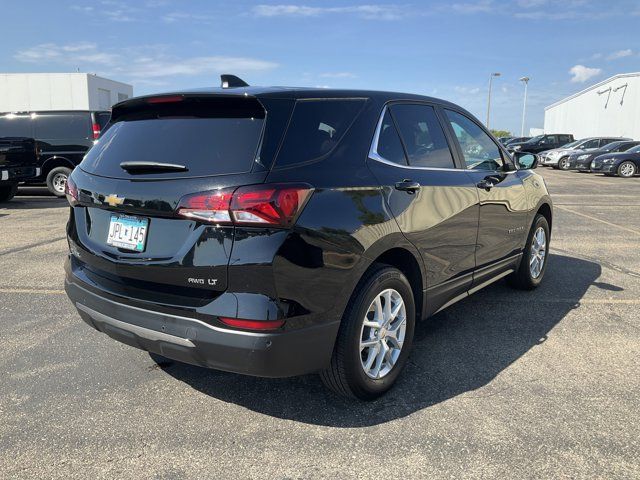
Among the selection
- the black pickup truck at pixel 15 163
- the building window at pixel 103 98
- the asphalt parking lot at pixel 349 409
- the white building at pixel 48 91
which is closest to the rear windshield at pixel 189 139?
the asphalt parking lot at pixel 349 409

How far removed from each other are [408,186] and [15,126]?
12.8 m

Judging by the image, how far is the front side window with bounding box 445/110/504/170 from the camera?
4.04 metres

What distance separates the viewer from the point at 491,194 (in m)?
4.15

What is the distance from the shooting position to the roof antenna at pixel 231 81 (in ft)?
10.5

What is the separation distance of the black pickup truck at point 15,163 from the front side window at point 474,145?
10.5 meters

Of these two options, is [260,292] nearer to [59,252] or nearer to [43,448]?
[43,448]

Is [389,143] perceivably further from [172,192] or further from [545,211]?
[545,211]

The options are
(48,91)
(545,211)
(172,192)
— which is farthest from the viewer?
(48,91)

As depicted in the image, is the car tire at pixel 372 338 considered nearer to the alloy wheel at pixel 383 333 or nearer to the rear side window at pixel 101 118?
the alloy wheel at pixel 383 333

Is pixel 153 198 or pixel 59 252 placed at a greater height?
pixel 153 198

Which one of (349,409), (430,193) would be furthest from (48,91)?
(349,409)

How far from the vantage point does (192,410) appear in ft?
9.74

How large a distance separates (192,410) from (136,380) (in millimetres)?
555

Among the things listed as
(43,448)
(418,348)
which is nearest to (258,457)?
(43,448)
